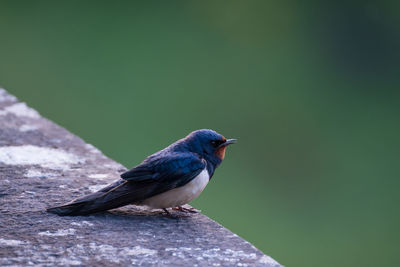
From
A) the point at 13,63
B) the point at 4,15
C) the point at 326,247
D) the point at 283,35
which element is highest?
the point at 283,35

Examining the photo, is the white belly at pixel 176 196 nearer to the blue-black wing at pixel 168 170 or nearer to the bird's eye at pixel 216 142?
the blue-black wing at pixel 168 170

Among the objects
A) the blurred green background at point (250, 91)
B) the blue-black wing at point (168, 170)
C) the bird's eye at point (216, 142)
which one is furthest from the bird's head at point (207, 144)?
the blurred green background at point (250, 91)

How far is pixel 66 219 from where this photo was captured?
2.69 metres

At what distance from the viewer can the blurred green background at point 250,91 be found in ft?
20.6

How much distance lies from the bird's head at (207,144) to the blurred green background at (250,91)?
9.41ft

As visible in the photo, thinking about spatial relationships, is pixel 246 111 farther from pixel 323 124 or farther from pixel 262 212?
pixel 262 212

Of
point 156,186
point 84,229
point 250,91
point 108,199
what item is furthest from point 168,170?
point 250,91

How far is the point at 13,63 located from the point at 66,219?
5.43 meters

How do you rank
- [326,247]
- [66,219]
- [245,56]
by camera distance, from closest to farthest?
[66,219]
[326,247]
[245,56]

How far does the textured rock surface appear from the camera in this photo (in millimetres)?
2350

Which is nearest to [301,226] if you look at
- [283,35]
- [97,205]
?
[283,35]

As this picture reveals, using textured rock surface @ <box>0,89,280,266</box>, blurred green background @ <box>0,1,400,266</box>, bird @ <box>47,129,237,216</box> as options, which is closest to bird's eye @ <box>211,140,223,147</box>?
bird @ <box>47,129,237,216</box>

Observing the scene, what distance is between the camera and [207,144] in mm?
3088

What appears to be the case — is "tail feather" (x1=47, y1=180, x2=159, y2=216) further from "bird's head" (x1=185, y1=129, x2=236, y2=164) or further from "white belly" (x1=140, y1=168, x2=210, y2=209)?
"bird's head" (x1=185, y1=129, x2=236, y2=164)
